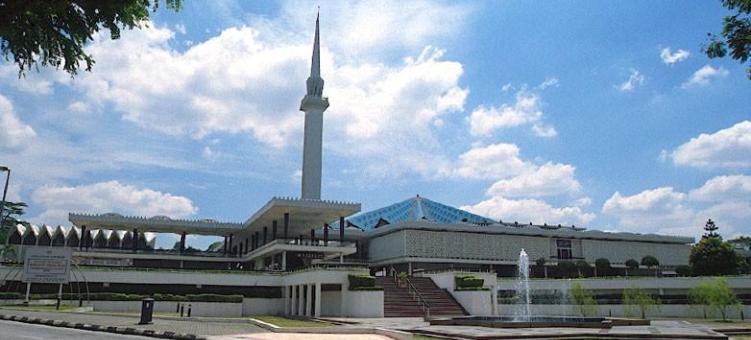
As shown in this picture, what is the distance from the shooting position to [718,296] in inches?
1351

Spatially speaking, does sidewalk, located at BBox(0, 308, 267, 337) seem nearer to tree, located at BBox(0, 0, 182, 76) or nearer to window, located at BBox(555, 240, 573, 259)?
tree, located at BBox(0, 0, 182, 76)

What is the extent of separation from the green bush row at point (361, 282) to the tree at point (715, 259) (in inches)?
1071

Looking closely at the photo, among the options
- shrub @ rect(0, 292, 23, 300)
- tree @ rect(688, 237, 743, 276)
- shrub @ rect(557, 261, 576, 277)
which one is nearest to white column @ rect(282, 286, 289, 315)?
shrub @ rect(0, 292, 23, 300)

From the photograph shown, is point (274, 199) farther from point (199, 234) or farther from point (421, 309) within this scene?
Answer: point (199, 234)

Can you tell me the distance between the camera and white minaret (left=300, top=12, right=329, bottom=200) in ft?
235

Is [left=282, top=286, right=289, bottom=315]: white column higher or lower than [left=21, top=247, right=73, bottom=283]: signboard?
lower

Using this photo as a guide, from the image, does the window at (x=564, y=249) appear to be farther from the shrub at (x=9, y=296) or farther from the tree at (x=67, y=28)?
the tree at (x=67, y=28)

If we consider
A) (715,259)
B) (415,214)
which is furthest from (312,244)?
(415,214)

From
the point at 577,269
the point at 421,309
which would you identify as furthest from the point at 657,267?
the point at 421,309

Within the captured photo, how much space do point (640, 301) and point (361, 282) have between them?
674 inches

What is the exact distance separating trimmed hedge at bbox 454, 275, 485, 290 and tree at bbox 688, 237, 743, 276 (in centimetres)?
1909

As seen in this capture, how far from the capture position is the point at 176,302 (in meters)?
39.3

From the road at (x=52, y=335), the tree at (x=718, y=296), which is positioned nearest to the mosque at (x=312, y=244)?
the road at (x=52, y=335)

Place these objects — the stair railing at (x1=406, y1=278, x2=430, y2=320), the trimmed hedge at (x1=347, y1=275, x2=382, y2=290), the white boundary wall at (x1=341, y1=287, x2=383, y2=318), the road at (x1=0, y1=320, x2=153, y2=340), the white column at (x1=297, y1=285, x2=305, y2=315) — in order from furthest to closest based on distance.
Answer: the white column at (x1=297, y1=285, x2=305, y2=315) → the stair railing at (x1=406, y1=278, x2=430, y2=320) → the trimmed hedge at (x1=347, y1=275, x2=382, y2=290) → the white boundary wall at (x1=341, y1=287, x2=383, y2=318) → the road at (x1=0, y1=320, x2=153, y2=340)
